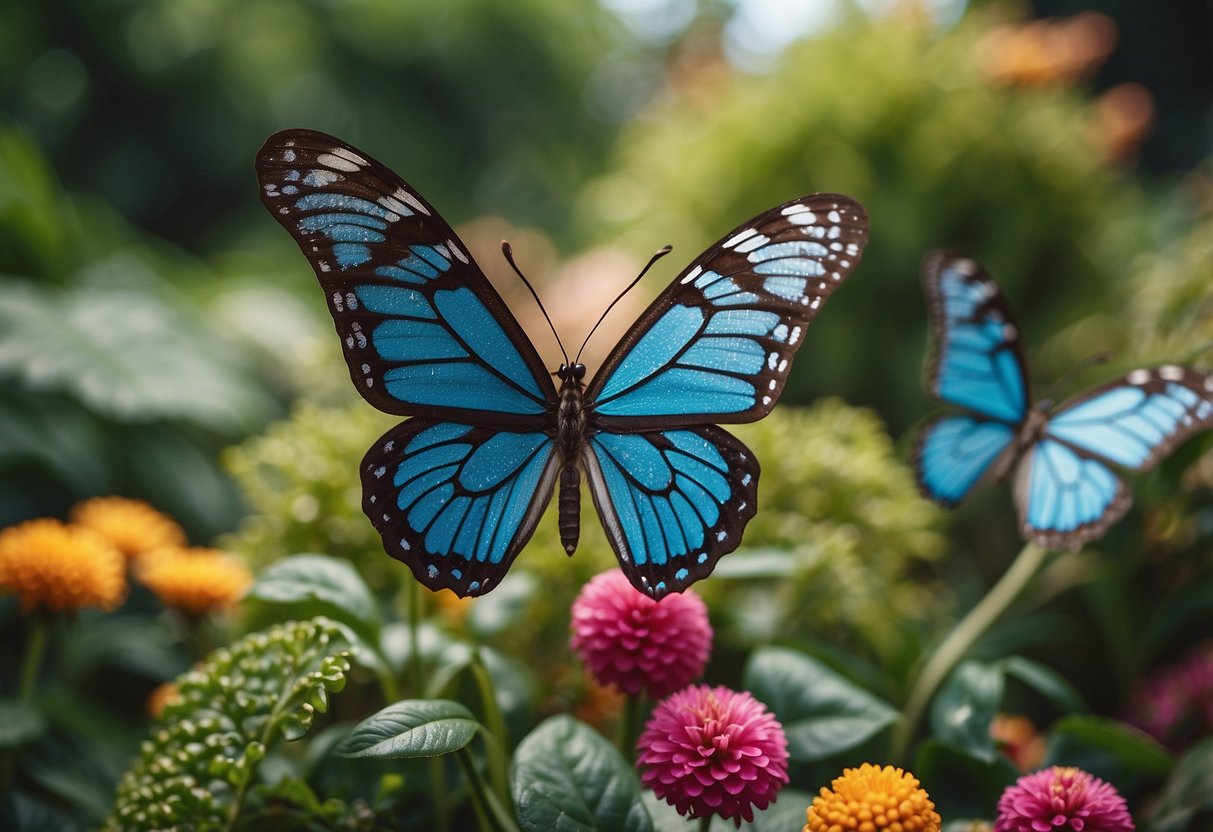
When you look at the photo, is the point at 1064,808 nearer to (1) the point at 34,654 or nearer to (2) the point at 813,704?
(2) the point at 813,704

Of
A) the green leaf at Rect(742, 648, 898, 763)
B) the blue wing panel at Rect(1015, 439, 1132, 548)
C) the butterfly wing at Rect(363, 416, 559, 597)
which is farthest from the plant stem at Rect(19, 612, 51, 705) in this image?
the blue wing panel at Rect(1015, 439, 1132, 548)

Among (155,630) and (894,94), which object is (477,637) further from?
(894,94)

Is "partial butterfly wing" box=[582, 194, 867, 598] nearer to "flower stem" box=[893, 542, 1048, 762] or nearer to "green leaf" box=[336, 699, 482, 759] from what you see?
"green leaf" box=[336, 699, 482, 759]

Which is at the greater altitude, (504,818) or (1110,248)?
(1110,248)

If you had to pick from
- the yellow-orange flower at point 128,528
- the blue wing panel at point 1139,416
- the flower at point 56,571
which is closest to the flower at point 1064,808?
the blue wing panel at point 1139,416

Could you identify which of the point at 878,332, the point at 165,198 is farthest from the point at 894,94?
the point at 165,198
